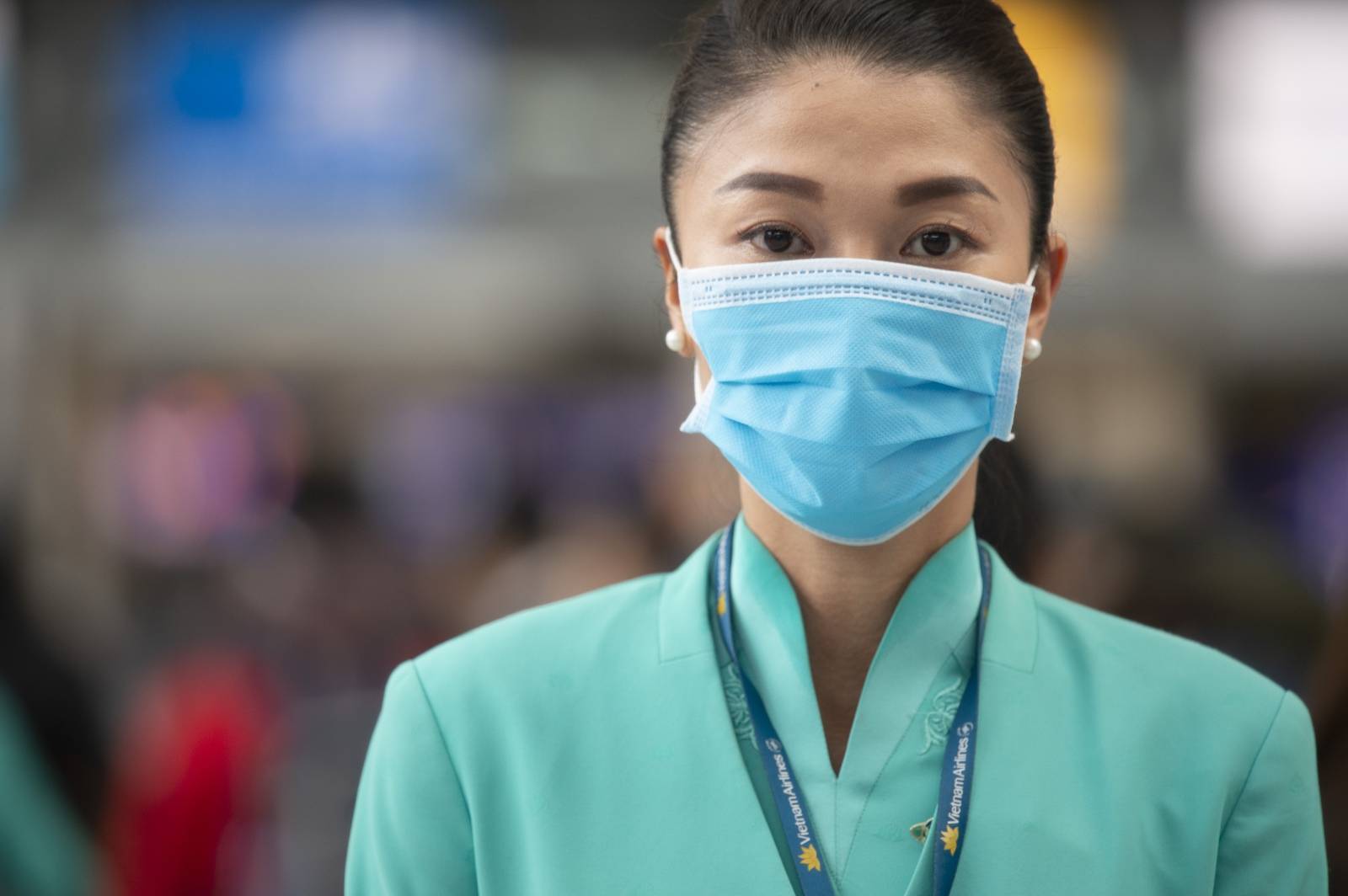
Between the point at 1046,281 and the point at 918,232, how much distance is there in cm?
23

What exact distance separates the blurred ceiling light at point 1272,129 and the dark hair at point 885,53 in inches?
253

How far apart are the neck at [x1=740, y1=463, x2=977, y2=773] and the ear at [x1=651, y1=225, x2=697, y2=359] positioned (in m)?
0.24

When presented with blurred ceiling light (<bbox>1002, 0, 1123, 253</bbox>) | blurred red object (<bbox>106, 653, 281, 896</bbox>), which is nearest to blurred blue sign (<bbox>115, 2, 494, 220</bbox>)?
blurred ceiling light (<bbox>1002, 0, 1123, 253</bbox>)

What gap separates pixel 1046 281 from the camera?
167 cm

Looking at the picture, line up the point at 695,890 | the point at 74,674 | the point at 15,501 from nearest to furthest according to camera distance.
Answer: the point at 695,890, the point at 74,674, the point at 15,501

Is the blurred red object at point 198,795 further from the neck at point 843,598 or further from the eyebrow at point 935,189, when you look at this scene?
the eyebrow at point 935,189

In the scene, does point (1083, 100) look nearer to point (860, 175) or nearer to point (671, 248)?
point (671, 248)

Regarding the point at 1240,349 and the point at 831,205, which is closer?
the point at 831,205

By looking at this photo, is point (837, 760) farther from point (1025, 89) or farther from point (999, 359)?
point (1025, 89)

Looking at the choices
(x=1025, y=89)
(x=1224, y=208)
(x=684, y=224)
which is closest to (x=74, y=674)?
(x=684, y=224)

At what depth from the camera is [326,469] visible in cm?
736

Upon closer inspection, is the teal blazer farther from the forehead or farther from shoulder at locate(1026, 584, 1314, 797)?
the forehead

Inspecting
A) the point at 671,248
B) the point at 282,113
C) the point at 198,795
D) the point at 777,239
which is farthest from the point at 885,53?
the point at 282,113

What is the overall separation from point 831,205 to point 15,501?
636cm
